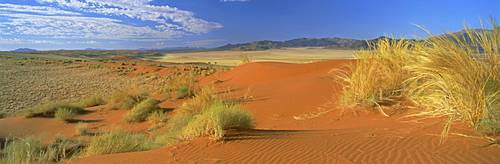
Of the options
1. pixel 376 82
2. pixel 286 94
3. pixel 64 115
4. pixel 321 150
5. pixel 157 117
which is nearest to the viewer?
pixel 321 150

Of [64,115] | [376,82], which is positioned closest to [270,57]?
[64,115]

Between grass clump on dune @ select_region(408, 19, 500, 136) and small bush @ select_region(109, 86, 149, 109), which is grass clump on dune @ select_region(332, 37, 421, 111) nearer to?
grass clump on dune @ select_region(408, 19, 500, 136)

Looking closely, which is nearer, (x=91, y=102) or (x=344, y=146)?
(x=344, y=146)

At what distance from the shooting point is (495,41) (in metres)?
4.09

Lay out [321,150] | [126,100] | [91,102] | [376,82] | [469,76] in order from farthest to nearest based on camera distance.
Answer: [91,102], [126,100], [376,82], [469,76], [321,150]

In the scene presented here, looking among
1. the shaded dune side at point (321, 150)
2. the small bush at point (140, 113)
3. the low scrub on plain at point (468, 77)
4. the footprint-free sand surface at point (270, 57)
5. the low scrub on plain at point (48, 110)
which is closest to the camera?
the shaded dune side at point (321, 150)

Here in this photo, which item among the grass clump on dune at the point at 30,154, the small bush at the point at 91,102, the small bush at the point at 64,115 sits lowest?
the small bush at the point at 91,102

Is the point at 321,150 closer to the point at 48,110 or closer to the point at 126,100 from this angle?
the point at 126,100

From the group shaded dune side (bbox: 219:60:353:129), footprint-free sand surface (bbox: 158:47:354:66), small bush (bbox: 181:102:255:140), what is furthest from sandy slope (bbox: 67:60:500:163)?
footprint-free sand surface (bbox: 158:47:354:66)

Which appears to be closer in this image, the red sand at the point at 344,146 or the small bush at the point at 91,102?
the red sand at the point at 344,146

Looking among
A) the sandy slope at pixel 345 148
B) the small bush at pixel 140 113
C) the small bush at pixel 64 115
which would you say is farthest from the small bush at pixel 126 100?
the sandy slope at pixel 345 148

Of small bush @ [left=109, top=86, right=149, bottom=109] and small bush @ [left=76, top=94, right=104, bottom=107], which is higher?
small bush @ [left=109, top=86, right=149, bottom=109]

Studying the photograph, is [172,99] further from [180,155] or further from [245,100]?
[180,155]

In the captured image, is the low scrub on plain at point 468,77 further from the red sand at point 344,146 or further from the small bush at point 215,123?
the small bush at point 215,123
